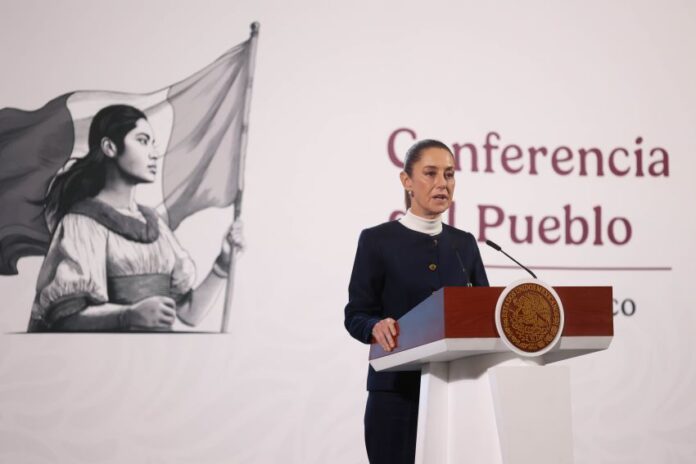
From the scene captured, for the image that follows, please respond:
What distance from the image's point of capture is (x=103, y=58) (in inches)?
148

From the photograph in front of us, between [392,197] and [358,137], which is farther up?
[358,137]

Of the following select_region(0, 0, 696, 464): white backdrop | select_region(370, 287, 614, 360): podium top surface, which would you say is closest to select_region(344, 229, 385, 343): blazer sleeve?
select_region(370, 287, 614, 360): podium top surface

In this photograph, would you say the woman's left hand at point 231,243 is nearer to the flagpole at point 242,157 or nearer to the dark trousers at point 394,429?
the flagpole at point 242,157

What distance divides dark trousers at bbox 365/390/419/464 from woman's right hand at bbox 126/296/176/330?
1723 mm

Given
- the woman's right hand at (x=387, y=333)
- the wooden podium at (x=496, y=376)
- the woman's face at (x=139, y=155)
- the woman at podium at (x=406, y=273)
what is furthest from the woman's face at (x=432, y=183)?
the woman's face at (x=139, y=155)

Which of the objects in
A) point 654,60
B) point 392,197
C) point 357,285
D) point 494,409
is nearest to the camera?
point 494,409

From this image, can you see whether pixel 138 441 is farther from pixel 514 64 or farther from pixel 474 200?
pixel 514 64

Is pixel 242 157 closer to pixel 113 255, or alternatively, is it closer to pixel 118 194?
pixel 118 194

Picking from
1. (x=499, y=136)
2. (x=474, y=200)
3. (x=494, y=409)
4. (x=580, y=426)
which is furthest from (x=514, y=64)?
(x=494, y=409)

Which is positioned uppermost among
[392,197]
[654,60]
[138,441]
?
[654,60]

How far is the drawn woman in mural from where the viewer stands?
3602 millimetres

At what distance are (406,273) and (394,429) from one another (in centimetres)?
39

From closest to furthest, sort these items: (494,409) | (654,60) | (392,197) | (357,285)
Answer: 1. (494,409)
2. (357,285)
3. (392,197)
4. (654,60)

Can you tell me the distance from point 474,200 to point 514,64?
2.27 feet
